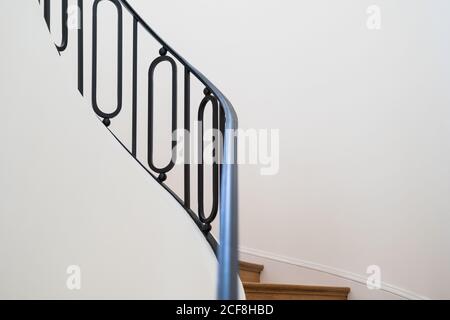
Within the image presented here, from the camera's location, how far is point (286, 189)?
12.6 feet

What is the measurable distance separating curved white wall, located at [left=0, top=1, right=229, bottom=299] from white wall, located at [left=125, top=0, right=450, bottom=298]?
4.85ft

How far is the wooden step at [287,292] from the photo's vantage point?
3.06m

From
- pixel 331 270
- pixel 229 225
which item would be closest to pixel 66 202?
pixel 229 225

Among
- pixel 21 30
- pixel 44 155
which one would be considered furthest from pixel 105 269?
pixel 21 30

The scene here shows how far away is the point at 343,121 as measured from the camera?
369 cm

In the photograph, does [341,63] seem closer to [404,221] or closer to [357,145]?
[357,145]

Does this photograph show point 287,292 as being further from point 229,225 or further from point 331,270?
point 229,225

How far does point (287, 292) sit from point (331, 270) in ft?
1.83

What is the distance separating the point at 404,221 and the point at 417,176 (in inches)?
10.7

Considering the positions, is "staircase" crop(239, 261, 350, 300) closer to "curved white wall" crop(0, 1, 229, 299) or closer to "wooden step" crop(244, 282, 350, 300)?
"wooden step" crop(244, 282, 350, 300)

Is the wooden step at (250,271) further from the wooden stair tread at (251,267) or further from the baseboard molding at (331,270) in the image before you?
the baseboard molding at (331,270)

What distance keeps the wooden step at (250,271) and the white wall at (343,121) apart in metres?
0.17

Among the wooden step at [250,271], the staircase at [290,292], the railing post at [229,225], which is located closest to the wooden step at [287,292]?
the staircase at [290,292]

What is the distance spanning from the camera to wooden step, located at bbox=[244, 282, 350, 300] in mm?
3064
